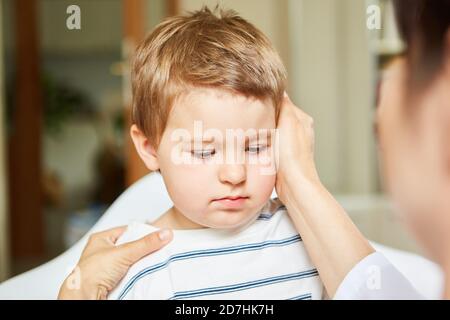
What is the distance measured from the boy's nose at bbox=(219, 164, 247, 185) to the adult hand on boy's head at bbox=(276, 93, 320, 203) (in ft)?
0.21

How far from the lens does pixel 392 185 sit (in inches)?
32.3

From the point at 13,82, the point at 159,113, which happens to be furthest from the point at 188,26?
the point at 13,82

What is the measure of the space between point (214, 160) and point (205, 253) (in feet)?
0.41

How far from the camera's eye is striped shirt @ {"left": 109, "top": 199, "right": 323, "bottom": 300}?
72 centimetres

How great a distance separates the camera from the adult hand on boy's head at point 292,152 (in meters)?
0.72

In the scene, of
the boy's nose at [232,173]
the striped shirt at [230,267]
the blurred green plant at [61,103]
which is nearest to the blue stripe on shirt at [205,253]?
the striped shirt at [230,267]

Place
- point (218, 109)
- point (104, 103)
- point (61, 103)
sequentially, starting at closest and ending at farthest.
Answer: point (218, 109)
point (104, 103)
point (61, 103)

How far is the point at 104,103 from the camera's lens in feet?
9.43

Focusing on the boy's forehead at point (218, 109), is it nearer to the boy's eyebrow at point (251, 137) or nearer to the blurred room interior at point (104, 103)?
the boy's eyebrow at point (251, 137)

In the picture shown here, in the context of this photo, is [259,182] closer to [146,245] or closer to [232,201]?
[232,201]

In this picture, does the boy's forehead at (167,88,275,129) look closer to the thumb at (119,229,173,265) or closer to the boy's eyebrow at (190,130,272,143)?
the boy's eyebrow at (190,130,272,143)

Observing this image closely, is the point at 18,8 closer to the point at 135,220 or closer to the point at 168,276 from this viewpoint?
the point at 135,220

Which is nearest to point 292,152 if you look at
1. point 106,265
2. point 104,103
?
point 106,265
